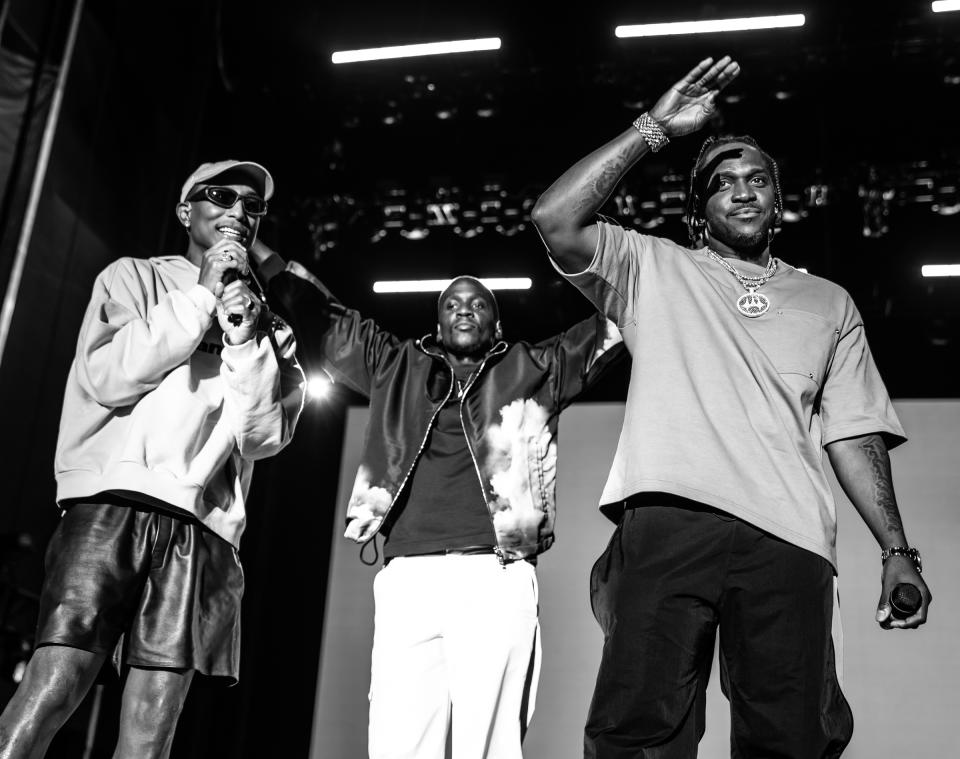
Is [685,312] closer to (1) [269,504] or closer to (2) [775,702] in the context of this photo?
(2) [775,702]

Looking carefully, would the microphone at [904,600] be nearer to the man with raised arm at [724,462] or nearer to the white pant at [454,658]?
the man with raised arm at [724,462]

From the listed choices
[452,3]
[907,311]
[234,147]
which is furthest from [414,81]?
[907,311]

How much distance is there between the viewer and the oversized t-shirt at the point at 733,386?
1.52 meters

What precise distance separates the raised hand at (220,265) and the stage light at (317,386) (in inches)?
125

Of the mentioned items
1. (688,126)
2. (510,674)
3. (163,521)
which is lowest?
(510,674)

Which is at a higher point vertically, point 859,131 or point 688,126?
point 859,131

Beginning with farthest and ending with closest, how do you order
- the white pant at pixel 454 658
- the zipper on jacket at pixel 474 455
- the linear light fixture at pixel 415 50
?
the linear light fixture at pixel 415 50
the zipper on jacket at pixel 474 455
the white pant at pixel 454 658

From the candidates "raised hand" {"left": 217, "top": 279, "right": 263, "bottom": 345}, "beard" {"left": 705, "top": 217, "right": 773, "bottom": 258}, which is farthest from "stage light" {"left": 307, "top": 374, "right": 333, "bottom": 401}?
"beard" {"left": 705, "top": 217, "right": 773, "bottom": 258}

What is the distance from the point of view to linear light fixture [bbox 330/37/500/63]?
427cm

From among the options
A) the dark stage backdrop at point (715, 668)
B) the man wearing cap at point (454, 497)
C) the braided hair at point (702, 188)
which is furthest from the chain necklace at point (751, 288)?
the dark stage backdrop at point (715, 668)

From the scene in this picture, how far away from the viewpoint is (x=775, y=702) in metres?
1.42

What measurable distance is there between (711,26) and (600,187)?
277cm

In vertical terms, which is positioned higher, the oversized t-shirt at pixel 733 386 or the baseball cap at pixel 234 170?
the baseball cap at pixel 234 170

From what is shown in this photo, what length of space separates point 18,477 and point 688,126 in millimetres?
2487
